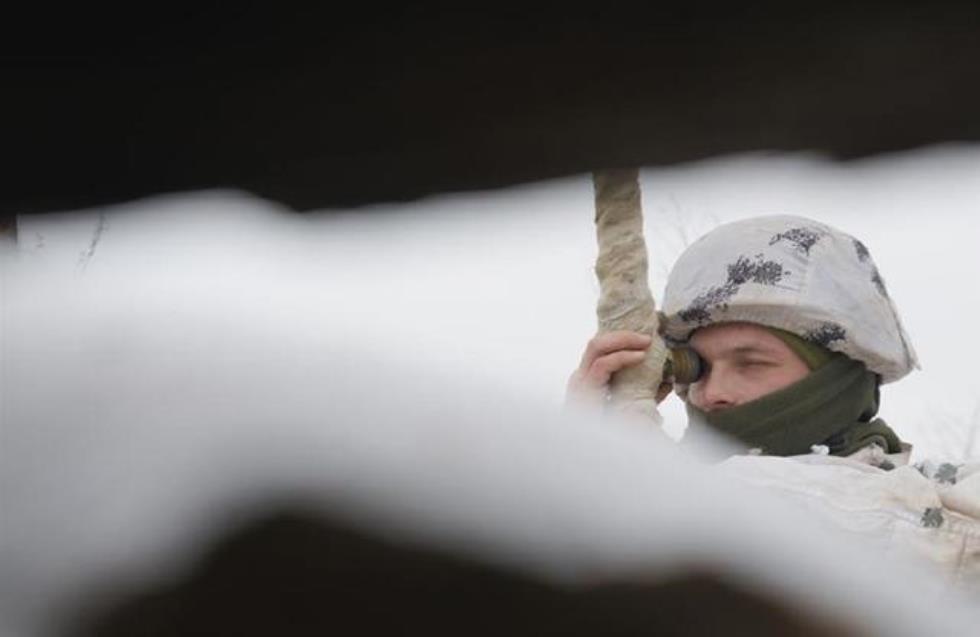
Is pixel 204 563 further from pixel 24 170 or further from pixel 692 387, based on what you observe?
pixel 692 387

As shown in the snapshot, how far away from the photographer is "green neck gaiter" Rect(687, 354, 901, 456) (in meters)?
2.19

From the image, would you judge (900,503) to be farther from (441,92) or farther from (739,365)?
(441,92)

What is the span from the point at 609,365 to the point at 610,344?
0.08ft

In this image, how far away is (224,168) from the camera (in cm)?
37

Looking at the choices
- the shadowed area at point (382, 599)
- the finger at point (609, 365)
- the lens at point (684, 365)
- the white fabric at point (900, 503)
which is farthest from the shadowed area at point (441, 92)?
the lens at point (684, 365)

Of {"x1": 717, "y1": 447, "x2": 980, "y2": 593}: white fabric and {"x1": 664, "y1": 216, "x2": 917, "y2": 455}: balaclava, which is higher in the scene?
{"x1": 664, "y1": 216, "x2": 917, "y2": 455}: balaclava

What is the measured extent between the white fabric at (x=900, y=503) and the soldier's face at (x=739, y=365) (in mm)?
205

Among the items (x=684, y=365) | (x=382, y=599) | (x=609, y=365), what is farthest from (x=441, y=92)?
(x=684, y=365)

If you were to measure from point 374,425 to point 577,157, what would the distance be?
0.31 feet

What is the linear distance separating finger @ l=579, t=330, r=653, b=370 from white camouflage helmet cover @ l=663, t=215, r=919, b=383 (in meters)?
0.21

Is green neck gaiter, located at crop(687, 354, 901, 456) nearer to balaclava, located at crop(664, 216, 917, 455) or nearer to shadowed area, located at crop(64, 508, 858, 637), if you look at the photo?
balaclava, located at crop(664, 216, 917, 455)

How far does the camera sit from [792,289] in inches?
87.6

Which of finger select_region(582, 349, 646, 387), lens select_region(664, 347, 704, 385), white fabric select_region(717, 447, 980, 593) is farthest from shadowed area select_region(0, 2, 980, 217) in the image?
lens select_region(664, 347, 704, 385)

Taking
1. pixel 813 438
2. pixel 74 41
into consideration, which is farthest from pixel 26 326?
pixel 813 438
